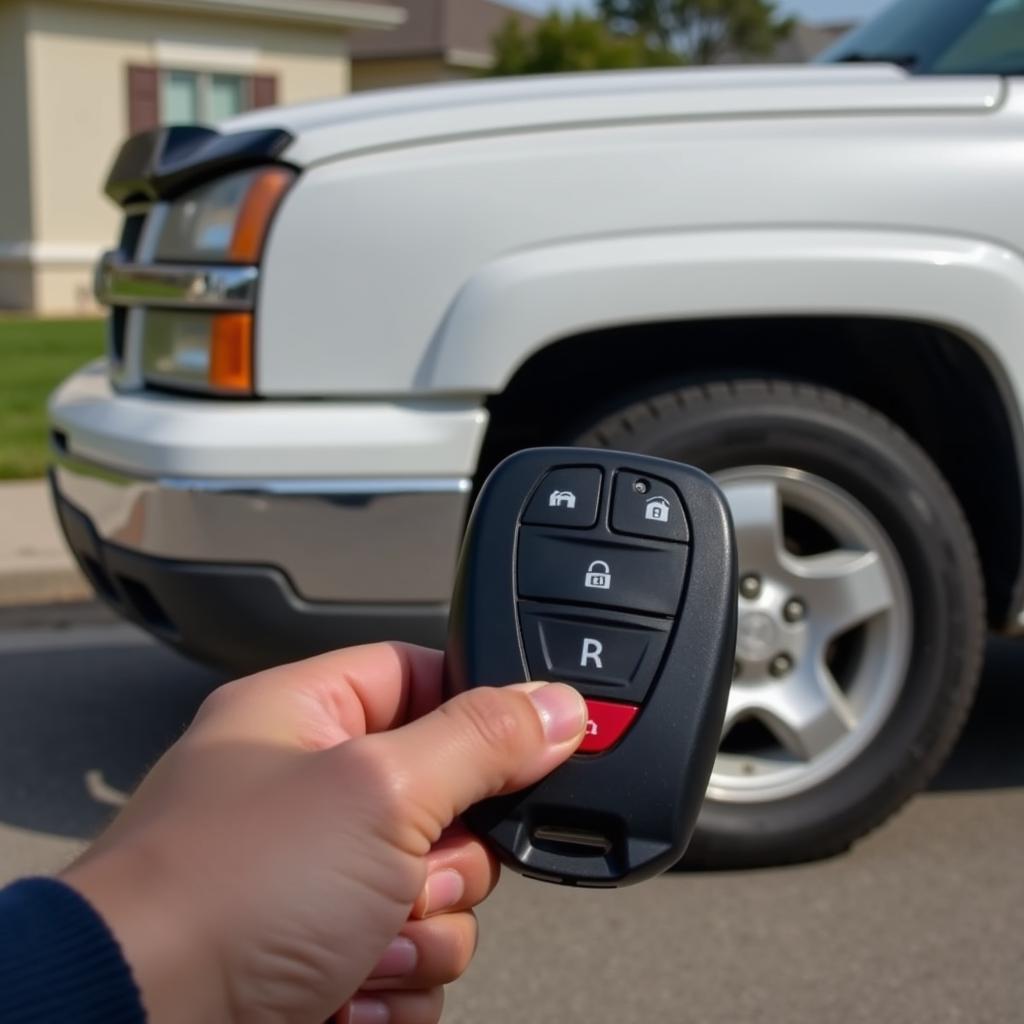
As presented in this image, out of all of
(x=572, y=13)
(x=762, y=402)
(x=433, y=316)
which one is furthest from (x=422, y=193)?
(x=572, y=13)

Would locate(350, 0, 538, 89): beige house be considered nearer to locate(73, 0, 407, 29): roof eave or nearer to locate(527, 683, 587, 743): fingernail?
locate(73, 0, 407, 29): roof eave

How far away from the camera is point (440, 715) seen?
874 millimetres

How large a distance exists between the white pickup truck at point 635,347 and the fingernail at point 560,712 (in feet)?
5.67

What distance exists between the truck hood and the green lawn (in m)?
4.50

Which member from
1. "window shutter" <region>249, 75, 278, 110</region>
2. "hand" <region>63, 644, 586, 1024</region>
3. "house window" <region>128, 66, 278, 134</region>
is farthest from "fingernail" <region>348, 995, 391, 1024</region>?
"window shutter" <region>249, 75, 278, 110</region>

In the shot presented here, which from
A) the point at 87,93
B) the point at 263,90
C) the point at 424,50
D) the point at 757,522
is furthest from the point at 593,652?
the point at 424,50

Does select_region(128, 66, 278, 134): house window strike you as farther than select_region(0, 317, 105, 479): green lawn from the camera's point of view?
Yes

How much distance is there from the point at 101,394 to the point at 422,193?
932 millimetres

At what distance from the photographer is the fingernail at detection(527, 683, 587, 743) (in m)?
0.87

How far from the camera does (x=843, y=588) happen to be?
273cm

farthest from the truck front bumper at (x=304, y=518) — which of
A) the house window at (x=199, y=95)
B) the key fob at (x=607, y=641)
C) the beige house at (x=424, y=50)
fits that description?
the beige house at (x=424, y=50)

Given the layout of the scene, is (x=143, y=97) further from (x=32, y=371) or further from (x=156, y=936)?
(x=156, y=936)

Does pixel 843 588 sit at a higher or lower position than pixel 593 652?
lower

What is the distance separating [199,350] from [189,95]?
17.5 meters
